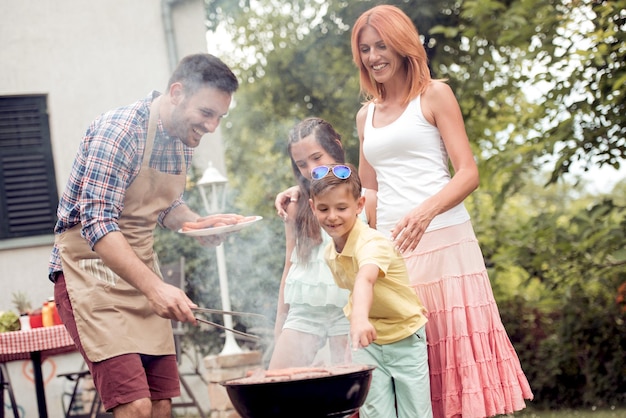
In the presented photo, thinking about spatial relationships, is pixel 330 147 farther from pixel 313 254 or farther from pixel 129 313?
pixel 129 313

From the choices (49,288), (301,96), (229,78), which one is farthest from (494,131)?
(229,78)

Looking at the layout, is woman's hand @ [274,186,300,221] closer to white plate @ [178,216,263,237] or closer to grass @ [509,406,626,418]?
white plate @ [178,216,263,237]

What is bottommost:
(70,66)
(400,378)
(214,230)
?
(400,378)

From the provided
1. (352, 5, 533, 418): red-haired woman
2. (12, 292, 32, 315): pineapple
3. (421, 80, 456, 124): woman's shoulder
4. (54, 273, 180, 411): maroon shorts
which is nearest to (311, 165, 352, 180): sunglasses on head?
(352, 5, 533, 418): red-haired woman

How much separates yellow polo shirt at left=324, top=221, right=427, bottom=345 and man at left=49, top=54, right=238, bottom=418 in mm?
564

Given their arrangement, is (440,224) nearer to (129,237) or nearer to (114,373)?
(129,237)

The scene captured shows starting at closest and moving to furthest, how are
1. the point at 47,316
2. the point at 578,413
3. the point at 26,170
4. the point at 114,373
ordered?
1. the point at 114,373
2. the point at 47,316
3. the point at 578,413
4. the point at 26,170

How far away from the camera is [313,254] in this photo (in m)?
3.60

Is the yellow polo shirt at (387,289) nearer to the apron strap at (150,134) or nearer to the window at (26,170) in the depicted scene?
the apron strap at (150,134)

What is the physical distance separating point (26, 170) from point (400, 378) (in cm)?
527

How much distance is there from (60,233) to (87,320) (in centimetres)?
35

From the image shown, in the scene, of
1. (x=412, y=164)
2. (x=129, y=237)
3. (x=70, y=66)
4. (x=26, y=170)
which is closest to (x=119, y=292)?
(x=129, y=237)

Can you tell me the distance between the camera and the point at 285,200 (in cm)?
362

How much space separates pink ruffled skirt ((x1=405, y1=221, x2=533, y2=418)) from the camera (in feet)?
10.2
